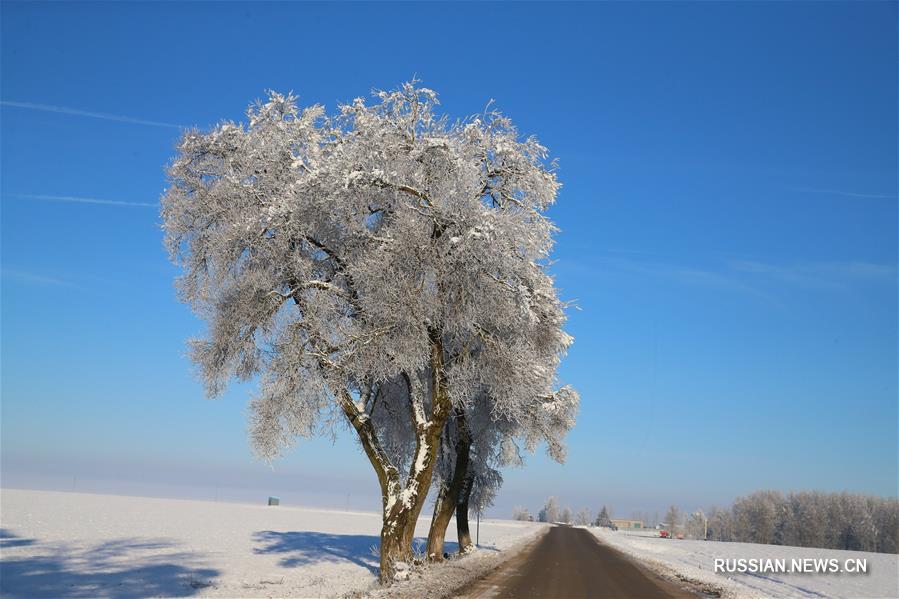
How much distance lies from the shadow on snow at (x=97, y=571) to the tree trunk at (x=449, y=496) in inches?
302

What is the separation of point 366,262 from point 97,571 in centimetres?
1331

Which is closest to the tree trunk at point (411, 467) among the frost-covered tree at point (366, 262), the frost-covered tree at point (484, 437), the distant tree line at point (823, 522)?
the frost-covered tree at point (366, 262)

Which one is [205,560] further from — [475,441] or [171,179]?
[171,179]

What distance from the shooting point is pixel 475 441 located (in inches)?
1107

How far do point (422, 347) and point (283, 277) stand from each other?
14.8 ft

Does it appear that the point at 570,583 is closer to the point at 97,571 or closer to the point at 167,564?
the point at 167,564

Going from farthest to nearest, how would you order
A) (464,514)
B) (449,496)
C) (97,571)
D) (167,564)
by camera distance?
(464,514), (449,496), (167,564), (97,571)

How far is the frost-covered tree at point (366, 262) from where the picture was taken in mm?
18156

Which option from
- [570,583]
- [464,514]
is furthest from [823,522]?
[570,583]

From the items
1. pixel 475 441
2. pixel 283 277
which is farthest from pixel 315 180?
pixel 475 441

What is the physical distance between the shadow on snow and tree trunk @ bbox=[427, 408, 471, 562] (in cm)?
766

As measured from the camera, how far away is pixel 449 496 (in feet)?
84.7

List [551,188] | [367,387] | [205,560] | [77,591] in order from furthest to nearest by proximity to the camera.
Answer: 1. [205,560]
2. [367,387]
3. [551,188]
4. [77,591]

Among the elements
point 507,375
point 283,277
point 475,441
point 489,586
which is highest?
point 283,277
